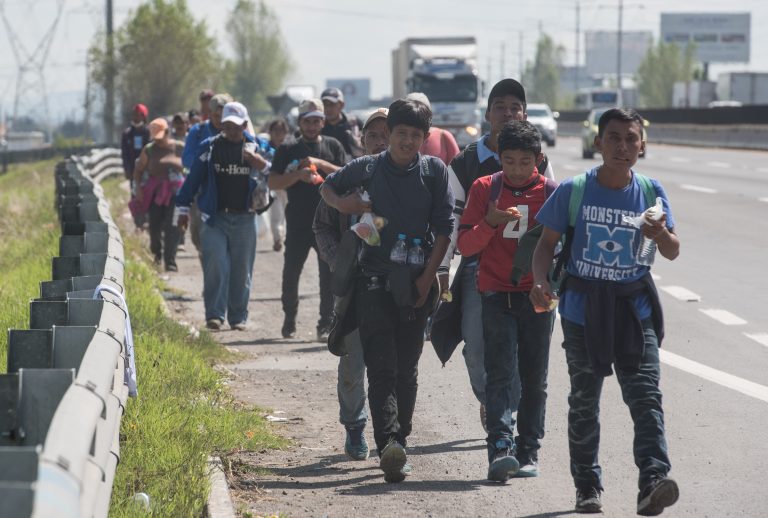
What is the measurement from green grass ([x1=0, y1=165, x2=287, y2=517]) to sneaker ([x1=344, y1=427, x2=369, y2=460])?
1.50 ft

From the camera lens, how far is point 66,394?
4121 millimetres

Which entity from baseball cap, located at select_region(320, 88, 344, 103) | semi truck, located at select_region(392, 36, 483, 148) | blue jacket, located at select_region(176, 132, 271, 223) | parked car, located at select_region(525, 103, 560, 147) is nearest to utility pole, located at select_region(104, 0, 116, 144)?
semi truck, located at select_region(392, 36, 483, 148)

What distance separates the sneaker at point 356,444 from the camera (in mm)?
7605

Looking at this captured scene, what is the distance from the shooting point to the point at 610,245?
20.3ft

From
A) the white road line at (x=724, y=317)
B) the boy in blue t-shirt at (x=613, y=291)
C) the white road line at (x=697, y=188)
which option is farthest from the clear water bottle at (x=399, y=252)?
the white road line at (x=697, y=188)

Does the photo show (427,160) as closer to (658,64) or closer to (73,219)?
(73,219)

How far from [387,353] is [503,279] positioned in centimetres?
64

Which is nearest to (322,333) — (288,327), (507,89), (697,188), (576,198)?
(288,327)

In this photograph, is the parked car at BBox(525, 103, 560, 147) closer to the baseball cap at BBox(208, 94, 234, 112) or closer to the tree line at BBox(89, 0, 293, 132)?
the tree line at BBox(89, 0, 293, 132)

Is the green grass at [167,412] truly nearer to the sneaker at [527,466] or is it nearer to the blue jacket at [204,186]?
the blue jacket at [204,186]

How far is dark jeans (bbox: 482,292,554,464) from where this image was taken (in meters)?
7.07

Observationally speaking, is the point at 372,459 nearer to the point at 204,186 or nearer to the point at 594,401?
the point at 594,401

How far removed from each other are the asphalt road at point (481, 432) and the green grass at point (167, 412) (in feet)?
0.77

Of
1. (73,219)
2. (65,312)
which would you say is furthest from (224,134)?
(65,312)
